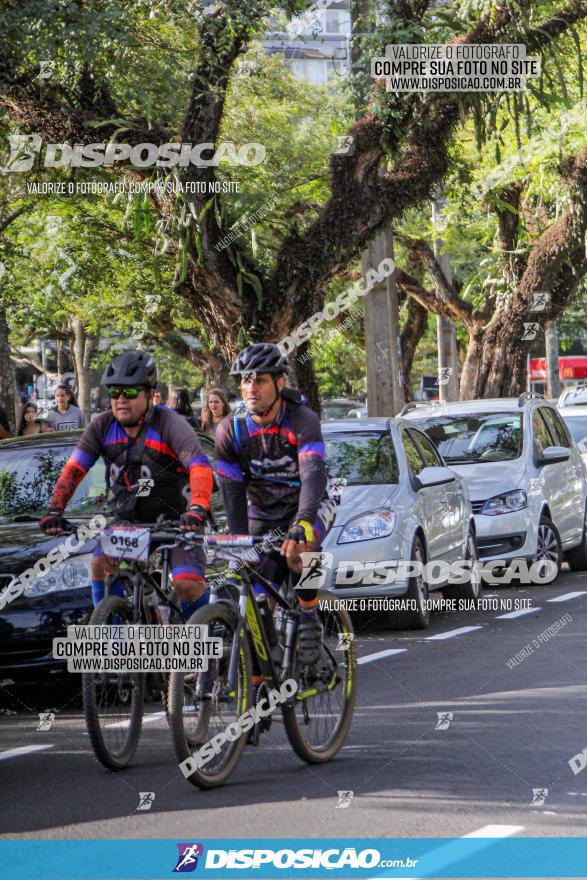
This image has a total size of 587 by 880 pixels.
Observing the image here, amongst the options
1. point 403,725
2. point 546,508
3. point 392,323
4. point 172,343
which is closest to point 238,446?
point 403,725

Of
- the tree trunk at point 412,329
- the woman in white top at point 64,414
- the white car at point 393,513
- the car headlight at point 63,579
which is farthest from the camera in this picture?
the tree trunk at point 412,329

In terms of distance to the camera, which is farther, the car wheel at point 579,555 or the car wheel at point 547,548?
the car wheel at point 579,555

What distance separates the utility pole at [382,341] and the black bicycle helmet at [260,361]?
521 inches

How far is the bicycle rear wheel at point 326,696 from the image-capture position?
22.5 ft

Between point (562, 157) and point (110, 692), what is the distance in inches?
706

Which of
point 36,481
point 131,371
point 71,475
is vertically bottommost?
point 36,481

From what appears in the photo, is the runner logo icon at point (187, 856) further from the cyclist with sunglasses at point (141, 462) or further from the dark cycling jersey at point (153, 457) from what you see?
the dark cycling jersey at point (153, 457)

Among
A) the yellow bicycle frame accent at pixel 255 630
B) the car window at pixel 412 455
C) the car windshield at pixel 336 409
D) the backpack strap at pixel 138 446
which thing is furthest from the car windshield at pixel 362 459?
the car windshield at pixel 336 409

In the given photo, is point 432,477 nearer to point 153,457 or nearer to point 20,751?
point 153,457

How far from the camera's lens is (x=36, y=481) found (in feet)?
33.5

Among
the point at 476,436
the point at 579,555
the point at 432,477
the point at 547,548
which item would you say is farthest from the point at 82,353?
the point at 432,477

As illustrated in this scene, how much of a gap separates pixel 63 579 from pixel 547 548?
7.45 m

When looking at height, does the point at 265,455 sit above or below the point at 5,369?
below

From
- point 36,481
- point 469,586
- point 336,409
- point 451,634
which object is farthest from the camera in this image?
point 336,409
